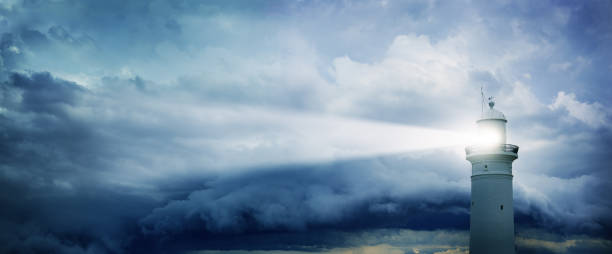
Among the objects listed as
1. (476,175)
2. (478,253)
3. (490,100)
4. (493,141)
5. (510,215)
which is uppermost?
(490,100)

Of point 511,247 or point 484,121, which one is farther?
point 484,121

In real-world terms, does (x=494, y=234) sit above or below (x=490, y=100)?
below

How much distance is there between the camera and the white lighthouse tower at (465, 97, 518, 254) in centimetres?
5581

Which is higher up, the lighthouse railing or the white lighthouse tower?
the lighthouse railing

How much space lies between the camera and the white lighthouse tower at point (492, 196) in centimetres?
5581

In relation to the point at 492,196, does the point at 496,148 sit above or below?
above

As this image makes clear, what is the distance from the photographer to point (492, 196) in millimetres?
56344

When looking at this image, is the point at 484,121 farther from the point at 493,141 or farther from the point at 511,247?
the point at 511,247

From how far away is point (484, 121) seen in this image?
196ft

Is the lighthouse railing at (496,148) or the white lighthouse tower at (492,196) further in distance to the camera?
the lighthouse railing at (496,148)

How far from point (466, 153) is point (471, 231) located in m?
8.31

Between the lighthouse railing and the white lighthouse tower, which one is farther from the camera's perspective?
the lighthouse railing

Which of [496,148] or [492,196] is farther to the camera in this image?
[496,148]

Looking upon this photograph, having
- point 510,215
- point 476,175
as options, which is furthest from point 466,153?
point 510,215
